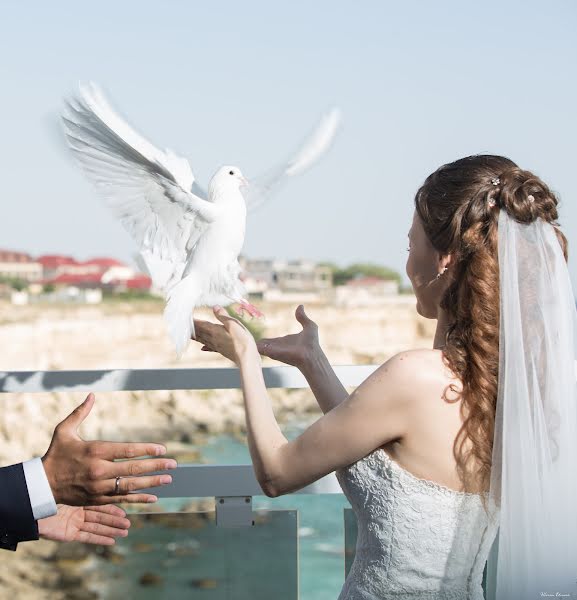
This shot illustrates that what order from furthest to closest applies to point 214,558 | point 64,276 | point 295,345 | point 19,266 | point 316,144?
point 19,266
point 64,276
point 316,144
point 214,558
point 295,345

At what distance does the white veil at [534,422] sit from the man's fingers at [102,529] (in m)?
0.62

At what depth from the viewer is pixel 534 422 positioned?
1.36 meters

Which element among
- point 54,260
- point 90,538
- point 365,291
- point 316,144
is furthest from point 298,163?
point 54,260

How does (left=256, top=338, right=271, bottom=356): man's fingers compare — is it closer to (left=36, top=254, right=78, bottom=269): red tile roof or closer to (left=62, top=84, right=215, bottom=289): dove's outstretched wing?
(left=62, top=84, right=215, bottom=289): dove's outstretched wing

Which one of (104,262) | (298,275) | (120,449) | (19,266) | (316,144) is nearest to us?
(120,449)

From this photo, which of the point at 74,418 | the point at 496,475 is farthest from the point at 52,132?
the point at 496,475

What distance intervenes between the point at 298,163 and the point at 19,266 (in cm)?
3390

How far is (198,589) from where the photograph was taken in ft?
6.20

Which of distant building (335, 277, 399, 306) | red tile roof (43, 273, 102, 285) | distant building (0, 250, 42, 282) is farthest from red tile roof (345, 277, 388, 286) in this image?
distant building (0, 250, 42, 282)

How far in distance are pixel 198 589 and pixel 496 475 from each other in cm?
85

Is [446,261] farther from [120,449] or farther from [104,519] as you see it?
[104,519]

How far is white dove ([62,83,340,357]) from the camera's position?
1768 millimetres

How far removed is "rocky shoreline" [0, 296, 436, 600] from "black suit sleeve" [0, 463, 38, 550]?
1659cm

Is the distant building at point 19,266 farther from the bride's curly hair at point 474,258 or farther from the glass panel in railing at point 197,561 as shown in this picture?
the bride's curly hair at point 474,258
